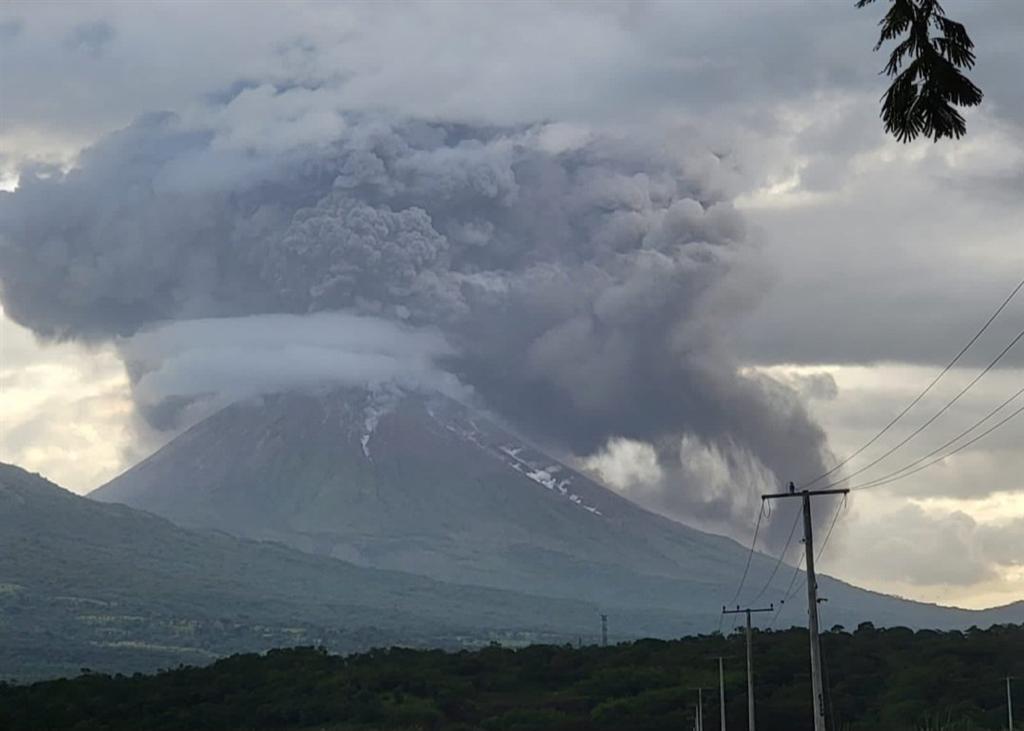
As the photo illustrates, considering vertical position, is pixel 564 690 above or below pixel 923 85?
above

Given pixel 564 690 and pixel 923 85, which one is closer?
pixel 923 85

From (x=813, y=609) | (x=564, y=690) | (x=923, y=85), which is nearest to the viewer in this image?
(x=923, y=85)

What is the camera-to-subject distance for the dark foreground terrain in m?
106

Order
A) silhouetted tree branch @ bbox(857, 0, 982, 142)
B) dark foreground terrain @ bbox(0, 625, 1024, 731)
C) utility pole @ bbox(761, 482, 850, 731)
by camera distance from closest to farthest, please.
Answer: silhouetted tree branch @ bbox(857, 0, 982, 142) < utility pole @ bbox(761, 482, 850, 731) < dark foreground terrain @ bbox(0, 625, 1024, 731)

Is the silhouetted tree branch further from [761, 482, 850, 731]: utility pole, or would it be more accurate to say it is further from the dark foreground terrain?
the dark foreground terrain

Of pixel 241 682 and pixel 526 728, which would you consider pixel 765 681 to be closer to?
pixel 526 728

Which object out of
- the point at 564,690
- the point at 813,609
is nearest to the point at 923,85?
the point at 813,609

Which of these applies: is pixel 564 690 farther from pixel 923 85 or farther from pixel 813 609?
pixel 923 85

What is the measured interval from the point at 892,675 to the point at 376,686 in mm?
39019

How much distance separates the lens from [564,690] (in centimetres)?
12962

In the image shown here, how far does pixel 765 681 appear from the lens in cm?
11381

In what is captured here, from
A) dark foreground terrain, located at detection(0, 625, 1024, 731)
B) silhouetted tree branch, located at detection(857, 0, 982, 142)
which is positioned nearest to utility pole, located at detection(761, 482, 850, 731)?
silhouetted tree branch, located at detection(857, 0, 982, 142)

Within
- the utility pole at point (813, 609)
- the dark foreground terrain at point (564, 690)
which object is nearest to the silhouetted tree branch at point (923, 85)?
the utility pole at point (813, 609)

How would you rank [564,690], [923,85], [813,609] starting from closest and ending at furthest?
[923,85] < [813,609] < [564,690]
